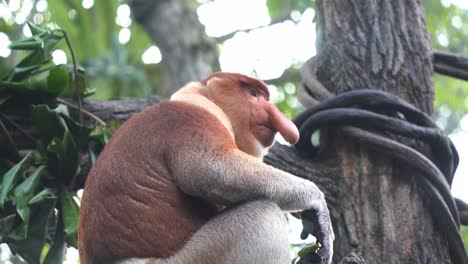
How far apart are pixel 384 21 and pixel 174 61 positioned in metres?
3.68

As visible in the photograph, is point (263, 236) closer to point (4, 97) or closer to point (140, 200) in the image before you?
point (140, 200)

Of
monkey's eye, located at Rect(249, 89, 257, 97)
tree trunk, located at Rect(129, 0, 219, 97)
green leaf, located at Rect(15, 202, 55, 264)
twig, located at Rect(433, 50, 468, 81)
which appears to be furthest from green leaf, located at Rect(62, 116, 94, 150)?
tree trunk, located at Rect(129, 0, 219, 97)

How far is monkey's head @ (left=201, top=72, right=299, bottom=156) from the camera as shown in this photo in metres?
3.99

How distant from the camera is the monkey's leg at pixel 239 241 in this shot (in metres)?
3.49

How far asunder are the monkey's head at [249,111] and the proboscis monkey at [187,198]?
0.08ft

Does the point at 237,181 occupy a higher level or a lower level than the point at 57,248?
higher

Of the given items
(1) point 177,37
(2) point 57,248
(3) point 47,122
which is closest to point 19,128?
(3) point 47,122

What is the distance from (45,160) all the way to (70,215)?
0.39 metres

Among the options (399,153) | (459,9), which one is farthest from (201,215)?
(459,9)

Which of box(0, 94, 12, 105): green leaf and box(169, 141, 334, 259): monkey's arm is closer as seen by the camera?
box(169, 141, 334, 259): monkey's arm

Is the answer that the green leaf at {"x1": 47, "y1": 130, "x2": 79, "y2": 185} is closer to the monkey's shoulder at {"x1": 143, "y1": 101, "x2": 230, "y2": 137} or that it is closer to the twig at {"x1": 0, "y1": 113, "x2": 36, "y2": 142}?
the twig at {"x1": 0, "y1": 113, "x2": 36, "y2": 142}

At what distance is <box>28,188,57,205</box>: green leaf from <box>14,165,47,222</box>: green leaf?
0.04 metres

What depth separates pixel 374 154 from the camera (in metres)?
4.18

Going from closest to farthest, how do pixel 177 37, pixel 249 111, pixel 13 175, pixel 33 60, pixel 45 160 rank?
pixel 249 111, pixel 13 175, pixel 45 160, pixel 33 60, pixel 177 37
